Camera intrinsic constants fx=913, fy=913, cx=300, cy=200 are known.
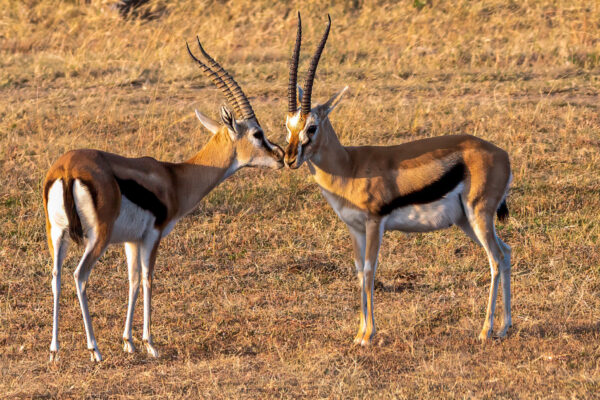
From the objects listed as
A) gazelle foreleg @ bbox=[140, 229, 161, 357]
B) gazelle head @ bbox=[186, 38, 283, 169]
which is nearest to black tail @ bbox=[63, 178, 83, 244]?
gazelle foreleg @ bbox=[140, 229, 161, 357]

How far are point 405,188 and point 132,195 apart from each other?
1.86 m

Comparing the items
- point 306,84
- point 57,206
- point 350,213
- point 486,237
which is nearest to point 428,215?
point 486,237

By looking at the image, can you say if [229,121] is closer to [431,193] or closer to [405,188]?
[405,188]

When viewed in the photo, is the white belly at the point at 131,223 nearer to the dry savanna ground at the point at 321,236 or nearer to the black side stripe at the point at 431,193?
the dry savanna ground at the point at 321,236

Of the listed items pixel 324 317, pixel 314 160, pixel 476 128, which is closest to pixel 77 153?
pixel 314 160

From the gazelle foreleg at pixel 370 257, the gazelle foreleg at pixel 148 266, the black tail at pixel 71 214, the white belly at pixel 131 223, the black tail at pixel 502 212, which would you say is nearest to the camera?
the black tail at pixel 71 214

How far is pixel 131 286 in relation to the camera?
6.16 meters

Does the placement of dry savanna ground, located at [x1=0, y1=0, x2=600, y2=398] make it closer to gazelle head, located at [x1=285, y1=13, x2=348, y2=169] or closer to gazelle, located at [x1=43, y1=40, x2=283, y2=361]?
gazelle, located at [x1=43, y1=40, x2=283, y2=361]

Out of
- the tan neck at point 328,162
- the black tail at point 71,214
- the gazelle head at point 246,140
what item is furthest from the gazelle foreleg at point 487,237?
the black tail at point 71,214

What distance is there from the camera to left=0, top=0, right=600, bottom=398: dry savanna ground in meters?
5.68

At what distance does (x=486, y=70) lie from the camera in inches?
528

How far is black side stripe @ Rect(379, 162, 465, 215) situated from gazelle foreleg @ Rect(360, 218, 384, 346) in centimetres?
10

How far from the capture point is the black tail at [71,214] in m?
5.64

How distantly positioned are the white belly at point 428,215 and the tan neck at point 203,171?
1.31 meters
